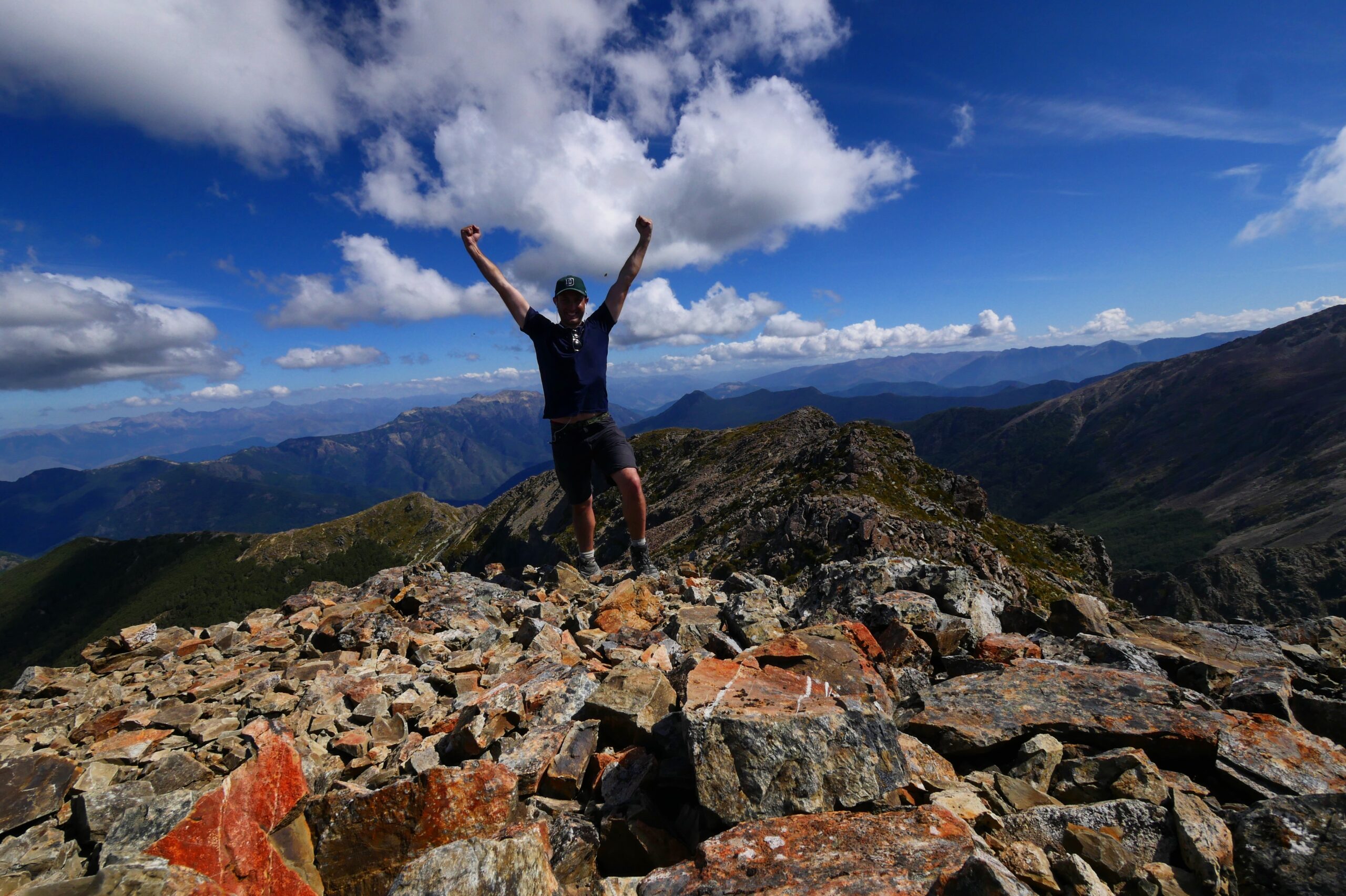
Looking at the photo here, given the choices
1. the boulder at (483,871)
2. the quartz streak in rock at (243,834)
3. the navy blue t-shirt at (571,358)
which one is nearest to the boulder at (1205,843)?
the boulder at (483,871)

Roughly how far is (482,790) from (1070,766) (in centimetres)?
562

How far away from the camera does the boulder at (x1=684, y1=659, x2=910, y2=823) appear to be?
4707mm

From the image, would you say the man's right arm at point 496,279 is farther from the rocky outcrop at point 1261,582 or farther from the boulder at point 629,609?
the rocky outcrop at point 1261,582

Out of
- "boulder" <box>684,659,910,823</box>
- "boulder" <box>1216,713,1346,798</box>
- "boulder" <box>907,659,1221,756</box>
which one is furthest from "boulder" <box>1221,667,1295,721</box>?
"boulder" <box>684,659,910,823</box>

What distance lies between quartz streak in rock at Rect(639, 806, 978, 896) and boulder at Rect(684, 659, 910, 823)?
235 millimetres

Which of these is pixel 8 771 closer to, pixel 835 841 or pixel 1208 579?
pixel 835 841

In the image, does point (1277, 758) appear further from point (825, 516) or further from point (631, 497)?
point (825, 516)

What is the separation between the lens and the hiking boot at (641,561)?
44.2 feet

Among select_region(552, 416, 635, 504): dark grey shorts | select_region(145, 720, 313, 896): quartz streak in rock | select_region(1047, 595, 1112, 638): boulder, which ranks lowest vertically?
select_region(1047, 595, 1112, 638): boulder

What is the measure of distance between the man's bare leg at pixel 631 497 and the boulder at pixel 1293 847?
830 cm

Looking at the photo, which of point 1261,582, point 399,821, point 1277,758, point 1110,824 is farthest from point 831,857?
point 1261,582

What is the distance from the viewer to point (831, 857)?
411 centimetres

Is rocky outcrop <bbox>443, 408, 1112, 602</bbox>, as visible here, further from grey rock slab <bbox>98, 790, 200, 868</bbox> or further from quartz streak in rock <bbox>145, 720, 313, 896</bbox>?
grey rock slab <bbox>98, 790, 200, 868</bbox>

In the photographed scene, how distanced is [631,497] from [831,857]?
798cm
